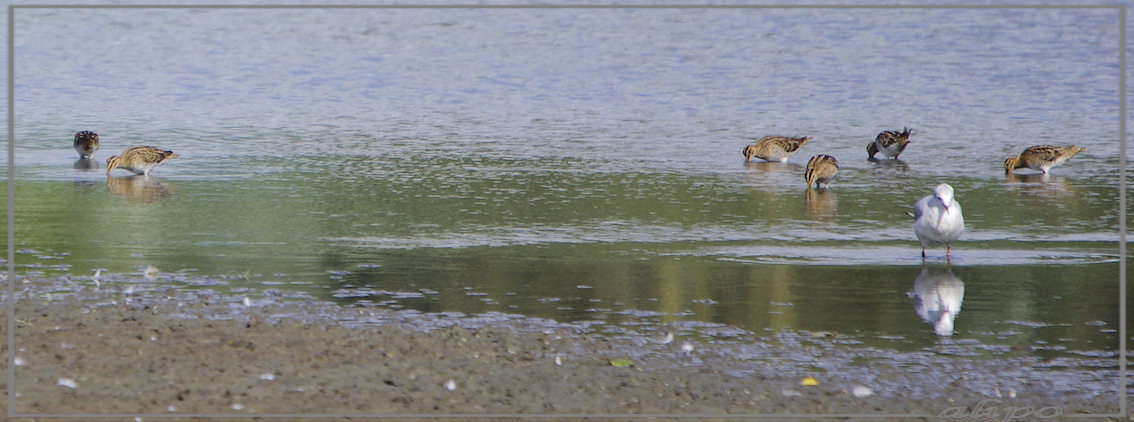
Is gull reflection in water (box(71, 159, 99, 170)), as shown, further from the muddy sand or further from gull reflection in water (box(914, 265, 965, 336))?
gull reflection in water (box(914, 265, 965, 336))

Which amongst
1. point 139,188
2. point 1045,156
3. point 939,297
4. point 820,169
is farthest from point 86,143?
point 1045,156

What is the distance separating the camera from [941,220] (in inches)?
389

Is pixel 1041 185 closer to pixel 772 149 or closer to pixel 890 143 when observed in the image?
pixel 890 143

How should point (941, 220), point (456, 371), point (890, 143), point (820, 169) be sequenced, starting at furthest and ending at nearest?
point (890, 143), point (820, 169), point (941, 220), point (456, 371)

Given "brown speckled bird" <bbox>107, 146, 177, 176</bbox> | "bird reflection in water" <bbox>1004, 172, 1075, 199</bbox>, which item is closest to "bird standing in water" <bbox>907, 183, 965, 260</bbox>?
"bird reflection in water" <bbox>1004, 172, 1075, 199</bbox>

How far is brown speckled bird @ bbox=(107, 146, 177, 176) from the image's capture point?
14.9 metres

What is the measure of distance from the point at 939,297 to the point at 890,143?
7.13m

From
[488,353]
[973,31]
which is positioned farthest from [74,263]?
[973,31]

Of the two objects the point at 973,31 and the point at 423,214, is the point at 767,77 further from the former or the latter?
the point at 423,214

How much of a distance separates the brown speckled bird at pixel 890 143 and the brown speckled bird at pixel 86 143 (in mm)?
8726

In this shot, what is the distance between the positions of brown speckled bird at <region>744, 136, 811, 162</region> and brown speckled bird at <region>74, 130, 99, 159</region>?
7.35 m

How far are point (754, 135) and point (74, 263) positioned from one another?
1004 cm

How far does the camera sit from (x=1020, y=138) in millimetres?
16016

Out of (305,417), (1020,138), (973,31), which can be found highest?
(973,31)
